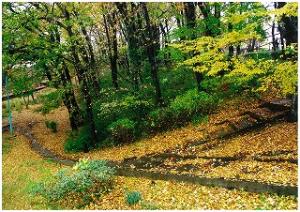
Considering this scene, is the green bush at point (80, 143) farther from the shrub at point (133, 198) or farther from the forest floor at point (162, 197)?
the shrub at point (133, 198)

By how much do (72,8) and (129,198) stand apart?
504 inches

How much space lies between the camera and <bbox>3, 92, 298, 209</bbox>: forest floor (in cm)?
1138

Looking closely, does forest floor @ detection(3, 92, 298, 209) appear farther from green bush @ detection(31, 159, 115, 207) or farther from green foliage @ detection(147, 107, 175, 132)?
green foliage @ detection(147, 107, 175, 132)

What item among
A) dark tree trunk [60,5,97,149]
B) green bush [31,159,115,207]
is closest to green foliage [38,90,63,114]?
dark tree trunk [60,5,97,149]

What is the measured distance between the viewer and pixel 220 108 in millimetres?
21078

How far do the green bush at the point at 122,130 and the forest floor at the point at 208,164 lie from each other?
618mm

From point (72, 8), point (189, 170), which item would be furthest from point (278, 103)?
point (72, 8)

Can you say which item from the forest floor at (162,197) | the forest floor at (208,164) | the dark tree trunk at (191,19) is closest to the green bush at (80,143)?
the forest floor at (208,164)

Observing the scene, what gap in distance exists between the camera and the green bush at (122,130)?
65.7ft

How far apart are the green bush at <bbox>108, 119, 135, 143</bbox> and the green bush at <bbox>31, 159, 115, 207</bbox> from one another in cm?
602

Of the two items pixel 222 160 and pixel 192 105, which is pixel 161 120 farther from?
pixel 222 160

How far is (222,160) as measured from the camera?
1430 cm

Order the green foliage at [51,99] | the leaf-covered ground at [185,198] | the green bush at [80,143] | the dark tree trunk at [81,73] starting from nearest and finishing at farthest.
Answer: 1. the leaf-covered ground at [185,198]
2. the dark tree trunk at [81,73]
3. the green foliage at [51,99]
4. the green bush at [80,143]

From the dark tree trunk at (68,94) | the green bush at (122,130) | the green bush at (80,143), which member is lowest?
the green bush at (80,143)
